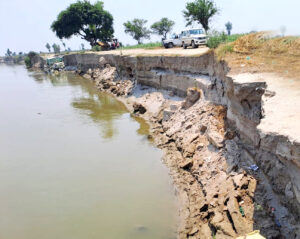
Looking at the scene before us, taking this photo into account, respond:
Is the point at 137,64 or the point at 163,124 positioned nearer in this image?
the point at 163,124

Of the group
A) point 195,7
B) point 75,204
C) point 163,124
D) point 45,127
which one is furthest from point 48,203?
point 195,7

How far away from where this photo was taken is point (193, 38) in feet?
67.1

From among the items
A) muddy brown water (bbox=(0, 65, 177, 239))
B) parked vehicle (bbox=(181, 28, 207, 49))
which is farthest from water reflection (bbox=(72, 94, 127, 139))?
parked vehicle (bbox=(181, 28, 207, 49))

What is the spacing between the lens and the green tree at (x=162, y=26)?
51.5 meters

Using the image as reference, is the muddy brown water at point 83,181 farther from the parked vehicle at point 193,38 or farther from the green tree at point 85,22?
the green tree at point 85,22

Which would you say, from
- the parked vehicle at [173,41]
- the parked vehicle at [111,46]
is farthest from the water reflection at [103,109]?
the parked vehicle at [111,46]

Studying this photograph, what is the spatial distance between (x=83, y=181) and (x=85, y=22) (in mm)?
48517

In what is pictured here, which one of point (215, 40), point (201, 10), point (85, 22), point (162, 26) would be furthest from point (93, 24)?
point (215, 40)

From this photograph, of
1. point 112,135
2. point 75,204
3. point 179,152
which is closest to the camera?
point 75,204

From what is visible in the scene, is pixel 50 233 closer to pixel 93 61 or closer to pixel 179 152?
pixel 179 152

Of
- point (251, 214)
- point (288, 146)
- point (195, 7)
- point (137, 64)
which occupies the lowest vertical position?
point (251, 214)

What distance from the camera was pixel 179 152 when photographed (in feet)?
35.6

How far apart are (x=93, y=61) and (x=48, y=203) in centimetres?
2997

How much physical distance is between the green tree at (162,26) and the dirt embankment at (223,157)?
128ft
